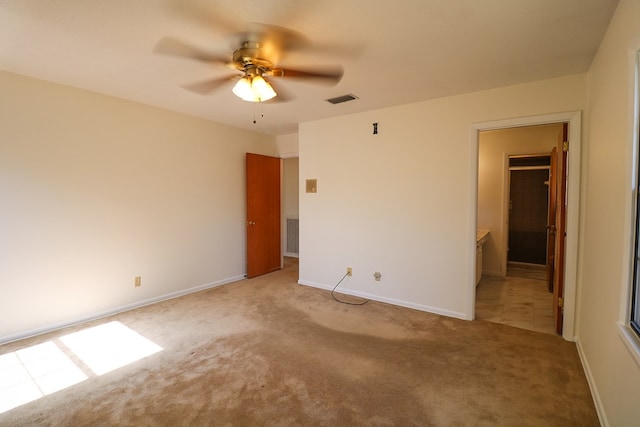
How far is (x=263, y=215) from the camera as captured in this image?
206 inches

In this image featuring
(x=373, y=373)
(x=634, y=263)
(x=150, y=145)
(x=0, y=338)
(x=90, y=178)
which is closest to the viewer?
(x=634, y=263)

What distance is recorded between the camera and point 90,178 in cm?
325

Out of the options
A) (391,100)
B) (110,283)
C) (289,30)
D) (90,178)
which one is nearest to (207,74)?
(289,30)

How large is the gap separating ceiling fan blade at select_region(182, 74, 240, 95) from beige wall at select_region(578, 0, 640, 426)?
250 centimetres

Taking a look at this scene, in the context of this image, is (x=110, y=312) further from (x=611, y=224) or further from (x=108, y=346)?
(x=611, y=224)

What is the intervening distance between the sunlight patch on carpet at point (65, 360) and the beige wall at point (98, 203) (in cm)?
48

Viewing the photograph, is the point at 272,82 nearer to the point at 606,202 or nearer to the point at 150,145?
the point at 150,145

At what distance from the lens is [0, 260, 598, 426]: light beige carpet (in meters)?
1.84

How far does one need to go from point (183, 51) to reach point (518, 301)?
462 centimetres

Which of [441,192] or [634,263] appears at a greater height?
[441,192]

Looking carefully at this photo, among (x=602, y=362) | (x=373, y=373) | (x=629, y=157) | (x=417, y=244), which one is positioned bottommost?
(x=373, y=373)

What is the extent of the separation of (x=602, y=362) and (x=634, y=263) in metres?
0.84

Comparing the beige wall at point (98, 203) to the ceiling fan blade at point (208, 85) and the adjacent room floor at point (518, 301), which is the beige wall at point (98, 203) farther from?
the adjacent room floor at point (518, 301)

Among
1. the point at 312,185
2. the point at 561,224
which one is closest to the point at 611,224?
the point at 561,224
